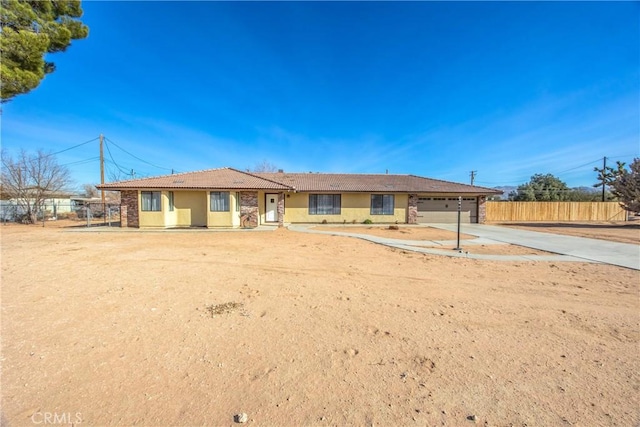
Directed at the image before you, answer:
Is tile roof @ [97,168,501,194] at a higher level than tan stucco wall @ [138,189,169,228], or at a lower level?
higher

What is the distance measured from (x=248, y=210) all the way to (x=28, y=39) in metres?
11.9

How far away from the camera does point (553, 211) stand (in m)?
28.1

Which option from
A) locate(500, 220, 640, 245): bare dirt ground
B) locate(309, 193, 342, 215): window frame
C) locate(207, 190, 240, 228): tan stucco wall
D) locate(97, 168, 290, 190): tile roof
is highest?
locate(97, 168, 290, 190): tile roof

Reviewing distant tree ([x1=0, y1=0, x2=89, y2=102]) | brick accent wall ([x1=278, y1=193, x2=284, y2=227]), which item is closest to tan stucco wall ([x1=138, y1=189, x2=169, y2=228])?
brick accent wall ([x1=278, y1=193, x2=284, y2=227])

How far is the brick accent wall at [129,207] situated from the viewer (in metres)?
17.4

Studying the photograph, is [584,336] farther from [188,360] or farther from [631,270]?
[631,270]

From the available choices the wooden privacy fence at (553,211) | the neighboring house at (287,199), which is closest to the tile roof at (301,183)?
the neighboring house at (287,199)

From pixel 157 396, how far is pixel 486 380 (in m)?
3.06

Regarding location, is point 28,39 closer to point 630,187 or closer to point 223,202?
point 223,202

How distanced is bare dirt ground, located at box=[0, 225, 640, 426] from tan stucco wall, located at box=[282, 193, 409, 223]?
1538cm

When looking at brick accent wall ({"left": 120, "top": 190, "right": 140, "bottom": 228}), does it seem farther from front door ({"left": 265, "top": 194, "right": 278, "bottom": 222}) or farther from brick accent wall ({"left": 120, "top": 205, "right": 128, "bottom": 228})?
front door ({"left": 265, "top": 194, "right": 278, "bottom": 222})

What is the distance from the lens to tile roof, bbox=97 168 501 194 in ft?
57.3

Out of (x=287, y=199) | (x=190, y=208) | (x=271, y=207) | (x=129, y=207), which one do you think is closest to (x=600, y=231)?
(x=287, y=199)

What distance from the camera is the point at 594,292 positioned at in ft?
18.0
